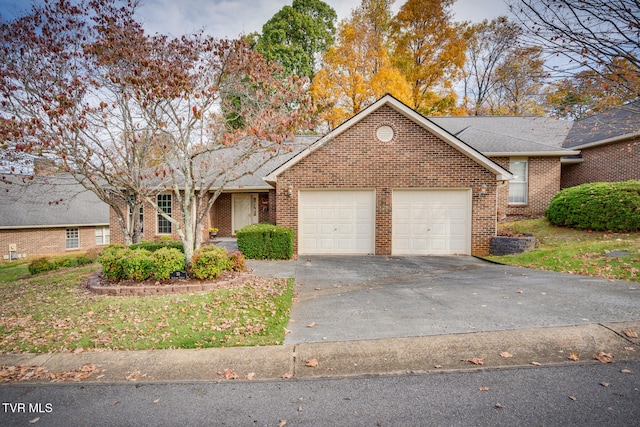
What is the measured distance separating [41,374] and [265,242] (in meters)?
7.09

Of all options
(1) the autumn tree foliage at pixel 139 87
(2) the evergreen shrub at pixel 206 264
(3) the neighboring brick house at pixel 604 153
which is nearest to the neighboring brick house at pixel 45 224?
(1) the autumn tree foliage at pixel 139 87

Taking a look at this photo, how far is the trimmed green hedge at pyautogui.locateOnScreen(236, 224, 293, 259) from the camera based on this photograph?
10641 millimetres

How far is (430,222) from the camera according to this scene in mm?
11789

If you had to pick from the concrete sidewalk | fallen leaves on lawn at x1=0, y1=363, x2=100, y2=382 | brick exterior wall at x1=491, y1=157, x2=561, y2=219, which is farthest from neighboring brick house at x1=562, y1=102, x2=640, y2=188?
fallen leaves on lawn at x1=0, y1=363, x2=100, y2=382

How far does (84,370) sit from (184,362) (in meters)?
1.12

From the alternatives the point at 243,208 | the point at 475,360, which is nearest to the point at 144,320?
the point at 475,360

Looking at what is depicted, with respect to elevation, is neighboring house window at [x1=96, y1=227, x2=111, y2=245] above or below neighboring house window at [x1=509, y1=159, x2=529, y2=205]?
below

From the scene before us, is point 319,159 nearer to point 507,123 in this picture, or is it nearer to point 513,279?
point 513,279

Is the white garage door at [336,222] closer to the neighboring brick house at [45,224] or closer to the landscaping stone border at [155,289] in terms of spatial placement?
the landscaping stone border at [155,289]

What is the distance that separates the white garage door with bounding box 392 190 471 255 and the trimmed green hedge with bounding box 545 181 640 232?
3.78m

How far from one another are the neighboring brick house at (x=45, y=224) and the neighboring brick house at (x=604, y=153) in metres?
28.1

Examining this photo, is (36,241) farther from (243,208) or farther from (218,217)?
(243,208)

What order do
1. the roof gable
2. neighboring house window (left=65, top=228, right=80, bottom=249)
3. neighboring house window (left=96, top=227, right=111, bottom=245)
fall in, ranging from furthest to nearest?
neighboring house window (left=96, top=227, right=111, bottom=245), neighboring house window (left=65, top=228, right=80, bottom=249), the roof gable

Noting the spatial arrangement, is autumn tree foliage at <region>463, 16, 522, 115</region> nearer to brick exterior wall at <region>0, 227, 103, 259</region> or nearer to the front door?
the front door
